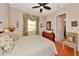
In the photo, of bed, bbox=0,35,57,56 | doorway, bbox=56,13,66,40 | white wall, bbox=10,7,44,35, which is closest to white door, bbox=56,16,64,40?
doorway, bbox=56,13,66,40

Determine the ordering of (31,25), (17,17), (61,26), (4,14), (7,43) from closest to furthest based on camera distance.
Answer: (7,43), (4,14), (17,17), (31,25), (61,26)

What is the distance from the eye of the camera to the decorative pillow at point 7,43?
82.4 inches

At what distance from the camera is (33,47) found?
2.28 metres

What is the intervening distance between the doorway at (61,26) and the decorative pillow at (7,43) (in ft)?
3.44

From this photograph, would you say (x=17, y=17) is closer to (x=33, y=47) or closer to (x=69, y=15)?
(x=33, y=47)

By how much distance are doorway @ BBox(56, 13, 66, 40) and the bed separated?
27cm

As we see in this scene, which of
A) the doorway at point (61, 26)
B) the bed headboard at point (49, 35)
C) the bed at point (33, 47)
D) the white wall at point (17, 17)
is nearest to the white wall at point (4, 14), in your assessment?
the white wall at point (17, 17)

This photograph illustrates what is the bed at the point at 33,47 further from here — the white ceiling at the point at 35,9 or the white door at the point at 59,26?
the white ceiling at the point at 35,9

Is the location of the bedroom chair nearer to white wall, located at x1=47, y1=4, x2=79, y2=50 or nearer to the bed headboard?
white wall, located at x1=47, y1=4, x2=79, y2=50

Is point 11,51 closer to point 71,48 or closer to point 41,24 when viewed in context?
point 41,24

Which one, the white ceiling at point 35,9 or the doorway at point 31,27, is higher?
the white ceiling at point 35,9

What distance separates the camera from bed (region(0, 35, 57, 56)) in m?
2.13

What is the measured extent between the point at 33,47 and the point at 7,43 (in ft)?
1.67

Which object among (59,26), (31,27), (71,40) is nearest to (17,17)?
(31,27)
